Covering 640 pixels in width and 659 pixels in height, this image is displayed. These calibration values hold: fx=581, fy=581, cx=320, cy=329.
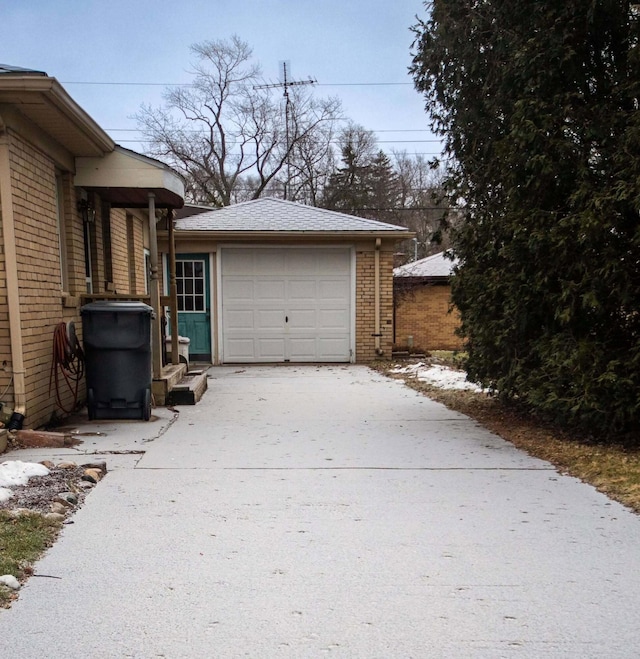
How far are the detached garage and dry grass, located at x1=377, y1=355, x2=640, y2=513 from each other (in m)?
5.21

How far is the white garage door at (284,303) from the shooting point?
42.2 feet

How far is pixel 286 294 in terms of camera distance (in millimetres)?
12883

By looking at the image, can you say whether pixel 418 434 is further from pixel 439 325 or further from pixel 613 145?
pixel 439 325

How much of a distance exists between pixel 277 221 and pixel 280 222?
0.10 m

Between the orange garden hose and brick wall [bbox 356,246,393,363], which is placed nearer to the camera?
the orange garden hose

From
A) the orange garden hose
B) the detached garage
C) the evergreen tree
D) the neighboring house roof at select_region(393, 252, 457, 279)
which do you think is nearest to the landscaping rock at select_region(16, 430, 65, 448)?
the orange garden hose

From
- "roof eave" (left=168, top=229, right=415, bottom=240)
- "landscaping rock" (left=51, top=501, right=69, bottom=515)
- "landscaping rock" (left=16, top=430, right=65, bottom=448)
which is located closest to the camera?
"landscaping rock" (left=51, top=501, right=69, bottom=515)

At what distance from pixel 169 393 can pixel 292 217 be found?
665cm

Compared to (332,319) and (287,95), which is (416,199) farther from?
(332,319)

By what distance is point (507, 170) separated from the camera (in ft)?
18.7

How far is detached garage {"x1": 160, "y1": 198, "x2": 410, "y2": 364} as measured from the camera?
12.8 m

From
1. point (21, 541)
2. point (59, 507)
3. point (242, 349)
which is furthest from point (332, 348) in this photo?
point (21, 541)

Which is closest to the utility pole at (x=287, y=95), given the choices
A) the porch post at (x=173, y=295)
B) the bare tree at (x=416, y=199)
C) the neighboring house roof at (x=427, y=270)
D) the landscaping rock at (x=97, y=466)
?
the bare tree at (x=416, y=199)

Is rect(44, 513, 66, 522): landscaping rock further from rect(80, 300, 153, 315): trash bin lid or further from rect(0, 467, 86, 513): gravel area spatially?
rect(80, 300, 153, 315): trash bin lid
